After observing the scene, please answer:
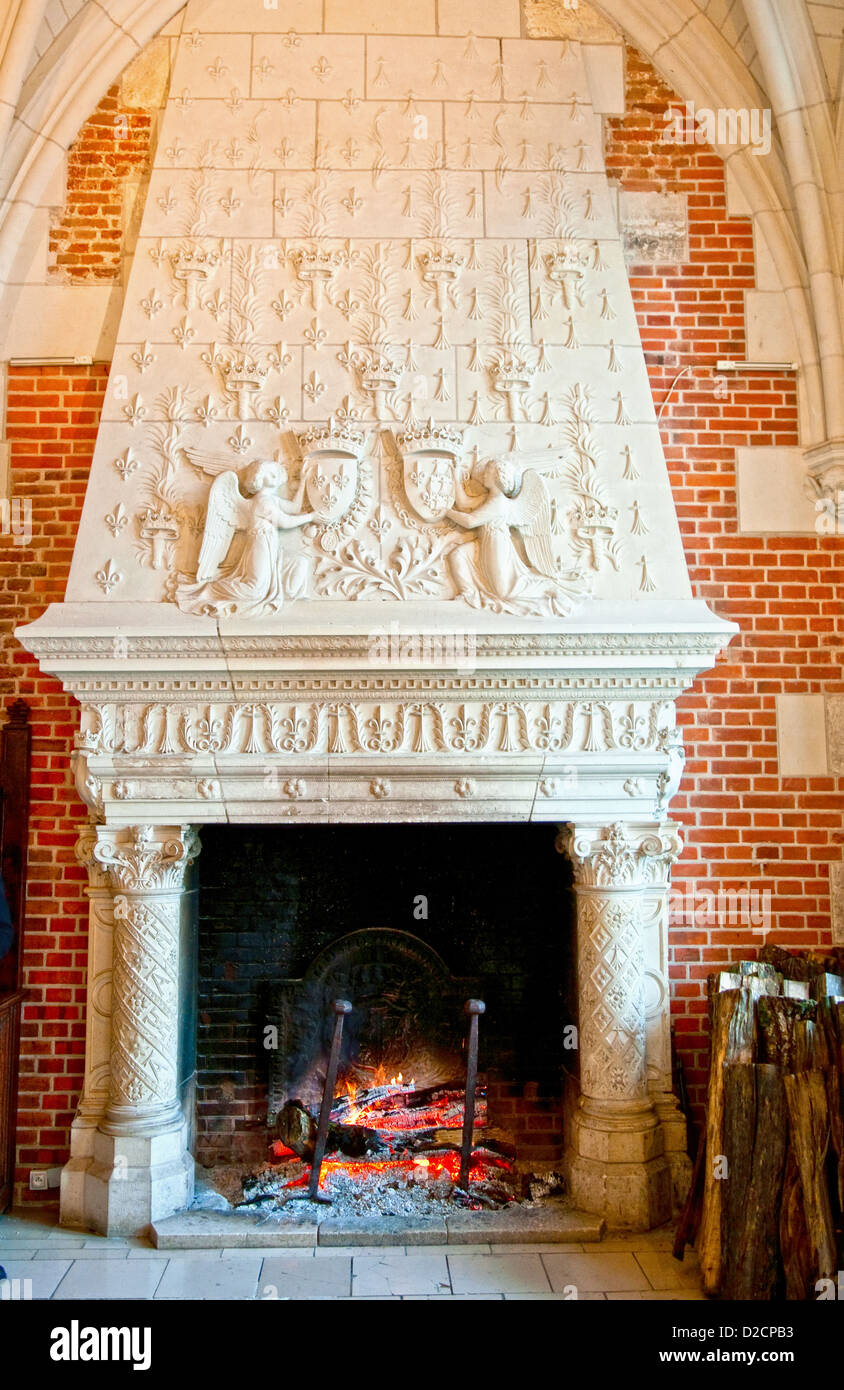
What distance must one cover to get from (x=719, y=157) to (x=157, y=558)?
304 centimetres

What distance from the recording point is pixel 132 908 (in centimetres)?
402

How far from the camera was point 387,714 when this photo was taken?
3.98 meters

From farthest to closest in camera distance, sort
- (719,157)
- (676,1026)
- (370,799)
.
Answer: (719,157) < (676,1026) < (370,799)

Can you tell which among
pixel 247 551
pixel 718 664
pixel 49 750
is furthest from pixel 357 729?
pixel 718 664

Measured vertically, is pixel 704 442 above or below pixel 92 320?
below

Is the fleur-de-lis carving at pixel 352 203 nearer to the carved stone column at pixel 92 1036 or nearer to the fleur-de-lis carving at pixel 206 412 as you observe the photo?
the fleur-de-lis carving at pixel 206 412

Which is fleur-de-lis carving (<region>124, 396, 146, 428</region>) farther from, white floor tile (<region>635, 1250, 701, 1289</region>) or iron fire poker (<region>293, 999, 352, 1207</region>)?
white floor tile (<region>635, 1250, 701, 1289</region>)

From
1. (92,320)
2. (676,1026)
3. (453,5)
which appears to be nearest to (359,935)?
(676,1026)

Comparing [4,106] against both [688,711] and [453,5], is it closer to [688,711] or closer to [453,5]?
[453,5]

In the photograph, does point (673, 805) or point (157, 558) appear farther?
point (673, 805)

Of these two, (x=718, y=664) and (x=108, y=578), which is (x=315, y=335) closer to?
(x=108, y=578)

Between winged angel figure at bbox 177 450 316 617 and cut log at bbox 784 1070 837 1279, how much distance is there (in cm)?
244

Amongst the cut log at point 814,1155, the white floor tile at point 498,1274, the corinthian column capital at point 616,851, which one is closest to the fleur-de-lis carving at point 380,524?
the corinthian column capital at point 616,851
